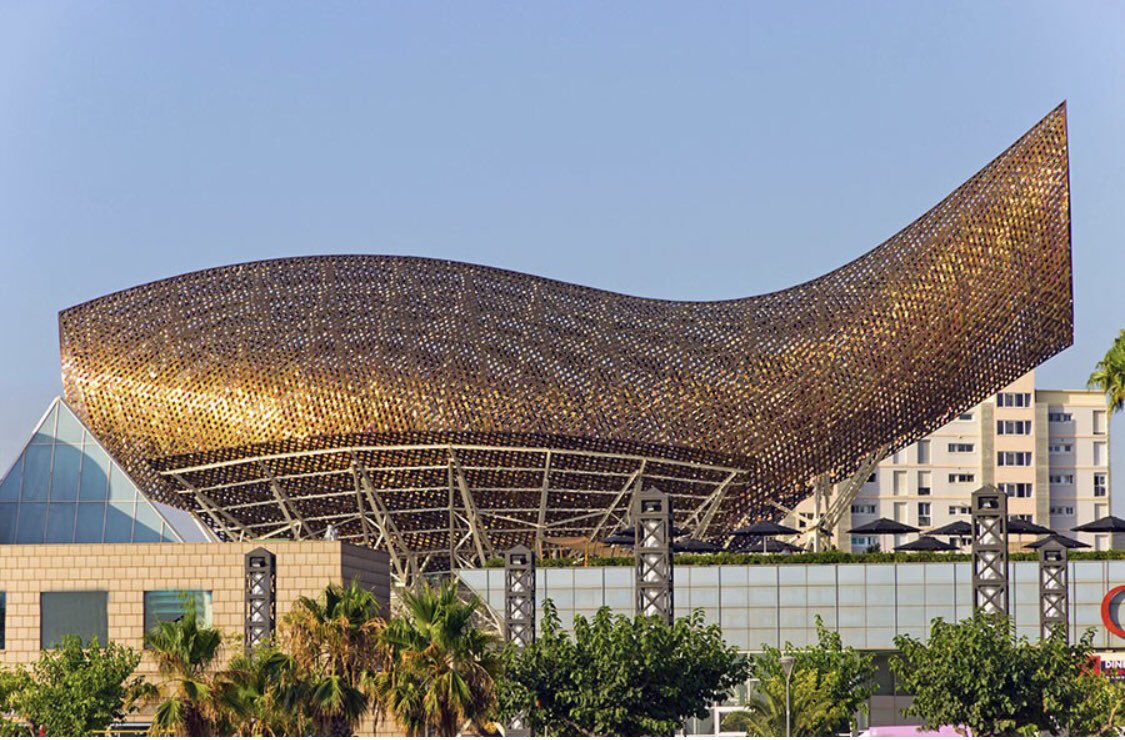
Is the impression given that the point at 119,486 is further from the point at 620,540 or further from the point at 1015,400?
the point at 1015,400

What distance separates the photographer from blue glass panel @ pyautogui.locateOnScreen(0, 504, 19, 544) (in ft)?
271

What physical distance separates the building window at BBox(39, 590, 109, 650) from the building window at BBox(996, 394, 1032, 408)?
9489cm

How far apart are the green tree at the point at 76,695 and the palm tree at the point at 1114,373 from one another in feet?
225

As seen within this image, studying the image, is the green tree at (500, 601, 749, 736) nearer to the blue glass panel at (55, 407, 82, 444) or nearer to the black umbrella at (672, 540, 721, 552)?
the black umbrella at (672, 540, 721, 552)


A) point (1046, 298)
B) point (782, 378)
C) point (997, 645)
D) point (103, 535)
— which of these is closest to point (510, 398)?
point (782, 378)

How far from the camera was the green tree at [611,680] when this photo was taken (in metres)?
53.9

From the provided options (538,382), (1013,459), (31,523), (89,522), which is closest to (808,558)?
(538,382)

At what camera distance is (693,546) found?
84.5 meters

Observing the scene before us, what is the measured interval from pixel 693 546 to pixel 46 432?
2597cm

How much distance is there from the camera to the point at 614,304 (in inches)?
3858

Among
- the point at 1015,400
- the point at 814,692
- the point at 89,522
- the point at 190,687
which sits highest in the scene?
the point at 1015,400

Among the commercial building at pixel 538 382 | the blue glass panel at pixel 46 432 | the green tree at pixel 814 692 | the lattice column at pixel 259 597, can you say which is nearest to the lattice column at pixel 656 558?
the green tree at pixel 814 692

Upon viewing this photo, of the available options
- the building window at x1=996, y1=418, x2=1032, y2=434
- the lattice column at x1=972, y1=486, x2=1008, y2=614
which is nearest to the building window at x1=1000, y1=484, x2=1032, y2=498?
the building window at x1=996, y1=418, x2=1032, y2=434

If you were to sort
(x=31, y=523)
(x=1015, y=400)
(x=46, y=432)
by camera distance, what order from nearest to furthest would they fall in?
(x=31, y=523) → (x=46, y=432) → (x=1015, y=400)
